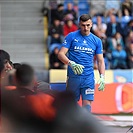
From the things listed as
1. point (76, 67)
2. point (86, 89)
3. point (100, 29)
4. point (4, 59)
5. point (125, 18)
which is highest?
point (125, 18)

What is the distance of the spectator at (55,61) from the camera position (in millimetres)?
14066

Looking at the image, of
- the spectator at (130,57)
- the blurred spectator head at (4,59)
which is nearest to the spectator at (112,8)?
the spectator at (130,57)

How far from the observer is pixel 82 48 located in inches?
290

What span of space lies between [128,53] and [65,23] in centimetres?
240

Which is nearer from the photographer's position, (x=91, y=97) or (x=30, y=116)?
(x=30, y=116)

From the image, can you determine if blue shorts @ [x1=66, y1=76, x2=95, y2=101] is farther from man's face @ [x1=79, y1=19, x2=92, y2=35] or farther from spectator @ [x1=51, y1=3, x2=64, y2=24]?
spectator @ [x1=51, y1=3, x2=64, y2=24]

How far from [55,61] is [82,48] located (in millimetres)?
6913

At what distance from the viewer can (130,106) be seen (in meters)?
11.0

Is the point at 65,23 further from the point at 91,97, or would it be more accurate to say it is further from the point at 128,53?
the point at 91,97

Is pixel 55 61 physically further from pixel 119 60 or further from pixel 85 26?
pixel 85 26

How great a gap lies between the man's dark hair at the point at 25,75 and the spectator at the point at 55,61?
10550 mm

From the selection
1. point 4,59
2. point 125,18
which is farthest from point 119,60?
point 4,59

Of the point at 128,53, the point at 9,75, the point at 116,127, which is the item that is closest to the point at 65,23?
the point at 128,53

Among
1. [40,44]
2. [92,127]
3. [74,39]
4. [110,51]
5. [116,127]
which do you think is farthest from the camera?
[40,44]
